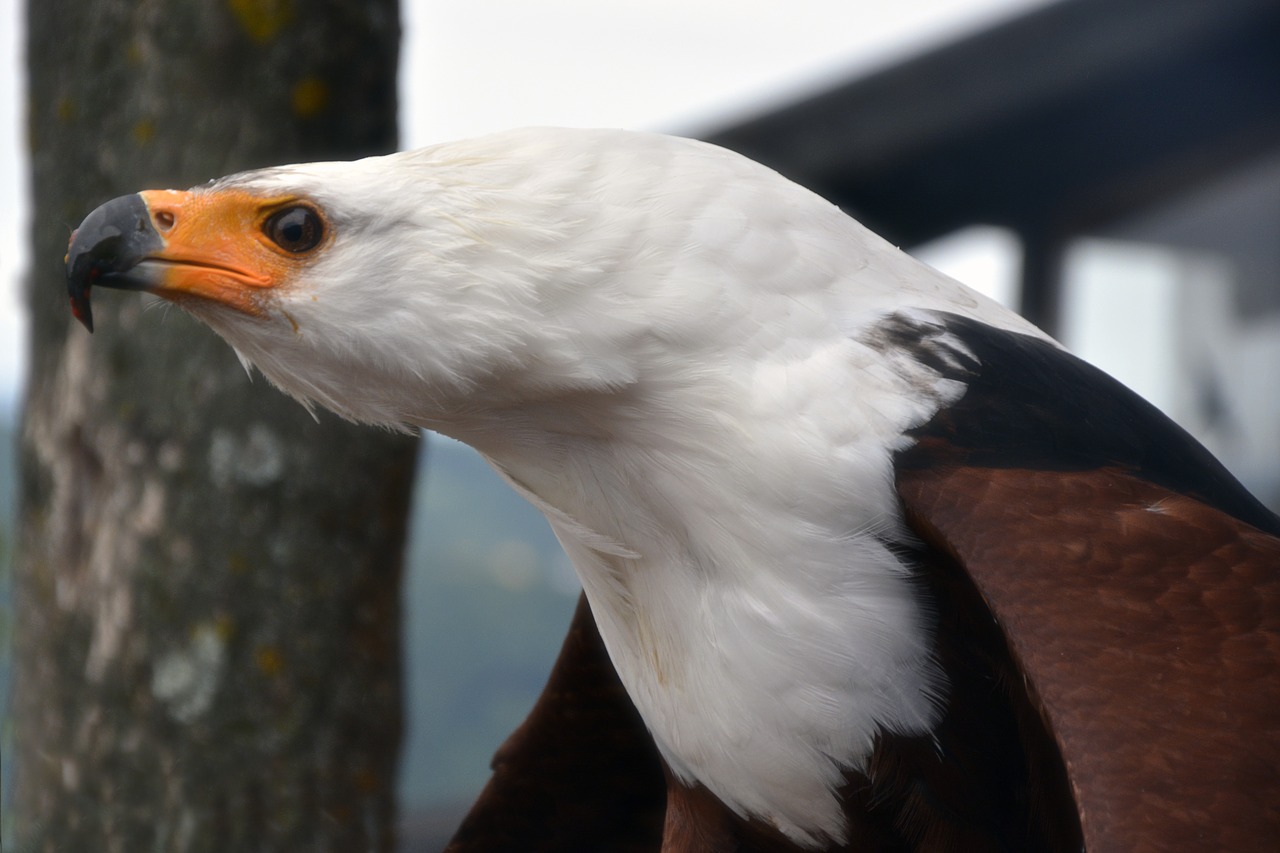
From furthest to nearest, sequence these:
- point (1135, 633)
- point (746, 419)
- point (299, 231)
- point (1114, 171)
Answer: point (1114, 171) → point (299, 231) → point (746, 419) → point (1135, 633)

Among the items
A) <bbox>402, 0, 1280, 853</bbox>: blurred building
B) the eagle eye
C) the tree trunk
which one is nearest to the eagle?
the eagle eye

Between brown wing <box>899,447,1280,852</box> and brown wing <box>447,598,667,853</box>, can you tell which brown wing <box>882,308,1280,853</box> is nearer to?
brown wing <box>899,447,1280,852</box>

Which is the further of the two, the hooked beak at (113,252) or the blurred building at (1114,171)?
the blurred building at (1114,171)

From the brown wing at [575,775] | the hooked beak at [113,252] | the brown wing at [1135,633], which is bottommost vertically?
the brown wing at [575,775]

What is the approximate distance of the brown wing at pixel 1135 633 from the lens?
1.62 metres

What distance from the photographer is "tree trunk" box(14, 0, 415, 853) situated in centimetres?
336

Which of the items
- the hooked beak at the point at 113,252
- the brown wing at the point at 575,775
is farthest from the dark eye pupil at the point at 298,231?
the brown wing at the point at 575,775

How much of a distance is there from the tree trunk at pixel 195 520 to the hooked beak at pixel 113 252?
1132 millimetres

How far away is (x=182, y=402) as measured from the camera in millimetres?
3408

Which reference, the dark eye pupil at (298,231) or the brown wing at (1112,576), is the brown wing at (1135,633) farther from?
the dark eye pupil at (298,231)

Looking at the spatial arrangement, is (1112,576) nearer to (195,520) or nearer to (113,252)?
(113,252)

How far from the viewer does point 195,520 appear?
3.37 meters

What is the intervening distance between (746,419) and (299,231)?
76 cm

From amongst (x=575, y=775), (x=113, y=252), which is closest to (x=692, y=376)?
(x=113, y=252)
